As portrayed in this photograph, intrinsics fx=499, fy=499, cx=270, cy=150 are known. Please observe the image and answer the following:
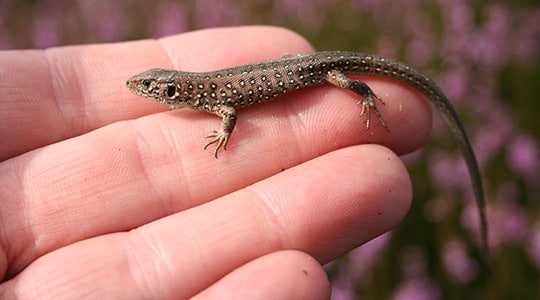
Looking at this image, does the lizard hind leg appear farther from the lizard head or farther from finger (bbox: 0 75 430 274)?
the lizard head

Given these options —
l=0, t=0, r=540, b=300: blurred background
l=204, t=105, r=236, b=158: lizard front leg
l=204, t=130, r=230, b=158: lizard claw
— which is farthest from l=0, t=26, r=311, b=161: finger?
l=0, t=0, r=540, b=300: blurred background

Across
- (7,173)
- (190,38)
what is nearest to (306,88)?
(190,38)

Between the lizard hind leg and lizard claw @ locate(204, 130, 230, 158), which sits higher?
the lizard hind leg

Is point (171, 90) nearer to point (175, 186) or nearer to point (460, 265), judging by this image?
point (175, 186)

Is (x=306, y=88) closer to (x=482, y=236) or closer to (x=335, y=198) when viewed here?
(x=335, y=198)

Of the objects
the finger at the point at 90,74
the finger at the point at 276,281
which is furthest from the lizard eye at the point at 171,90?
the finger at the point at 276,281
